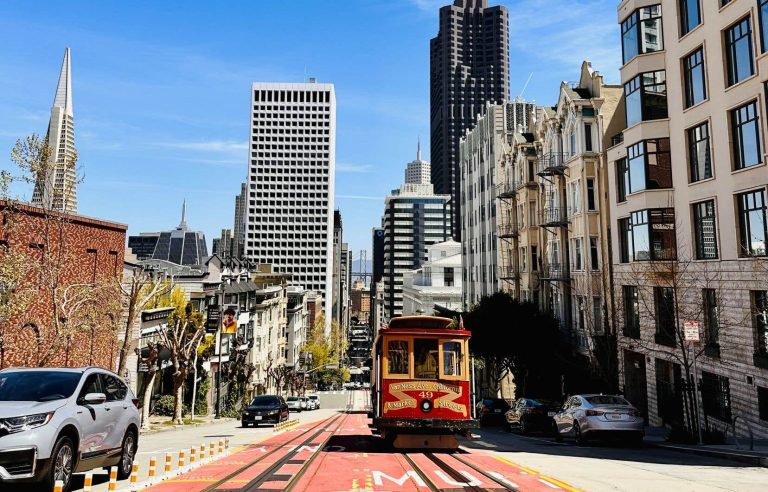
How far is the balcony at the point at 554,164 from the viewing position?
1487 inches

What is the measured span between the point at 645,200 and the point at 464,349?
654 inches

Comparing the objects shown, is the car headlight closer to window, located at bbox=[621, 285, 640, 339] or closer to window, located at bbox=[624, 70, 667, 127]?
window, located at bbox=[624, 70, 667, 127]

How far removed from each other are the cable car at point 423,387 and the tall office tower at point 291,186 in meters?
176

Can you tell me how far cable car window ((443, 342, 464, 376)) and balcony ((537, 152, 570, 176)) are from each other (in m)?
25.6

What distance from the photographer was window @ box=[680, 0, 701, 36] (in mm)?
24344

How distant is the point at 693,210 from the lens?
80.0ft

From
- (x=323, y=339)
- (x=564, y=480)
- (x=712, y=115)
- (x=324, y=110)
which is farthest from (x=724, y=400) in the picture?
(x=324, y=110)

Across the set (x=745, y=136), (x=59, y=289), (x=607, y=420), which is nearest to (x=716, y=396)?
(x=607, y=420)

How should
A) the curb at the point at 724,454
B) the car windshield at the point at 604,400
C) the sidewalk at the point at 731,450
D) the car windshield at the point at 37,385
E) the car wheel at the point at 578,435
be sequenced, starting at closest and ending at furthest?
the car windshield at the point at 37,385 < the curb at the point at 724,454 < the sidewalk at the point at 731,450 < the car wheel at the point at 578,435 < the car windshield at the point at 604,400

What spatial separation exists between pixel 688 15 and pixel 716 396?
17.1 meters

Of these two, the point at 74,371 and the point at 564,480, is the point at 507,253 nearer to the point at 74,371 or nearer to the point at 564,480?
the point at 564,480

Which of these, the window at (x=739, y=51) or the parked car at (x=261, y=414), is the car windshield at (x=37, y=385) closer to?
the parked car at (x=261, y=414)

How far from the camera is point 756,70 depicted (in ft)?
65.6

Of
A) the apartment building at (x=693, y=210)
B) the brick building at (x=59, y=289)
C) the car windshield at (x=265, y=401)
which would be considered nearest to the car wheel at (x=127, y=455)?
the brick building at (x=59, y=289)
